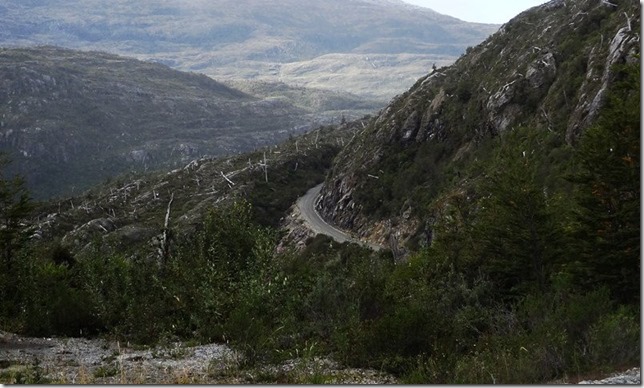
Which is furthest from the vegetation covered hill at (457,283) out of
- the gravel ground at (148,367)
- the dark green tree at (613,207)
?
the gravel ground at (148,367)

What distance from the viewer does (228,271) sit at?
42.0 m

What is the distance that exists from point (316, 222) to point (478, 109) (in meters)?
35.6

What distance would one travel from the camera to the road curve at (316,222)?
3826 inches

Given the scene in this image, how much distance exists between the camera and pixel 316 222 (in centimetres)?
11212

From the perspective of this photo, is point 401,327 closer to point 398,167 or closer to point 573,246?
point 573,246

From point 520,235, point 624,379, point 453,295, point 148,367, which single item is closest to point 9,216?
point 148,367

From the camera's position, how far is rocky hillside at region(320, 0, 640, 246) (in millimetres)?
72944

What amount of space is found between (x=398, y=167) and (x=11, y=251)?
77896mm

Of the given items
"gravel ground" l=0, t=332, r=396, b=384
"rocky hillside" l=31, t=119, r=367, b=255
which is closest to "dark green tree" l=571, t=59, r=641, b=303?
"gravel ground" l=0, t=332, r=396, b=384

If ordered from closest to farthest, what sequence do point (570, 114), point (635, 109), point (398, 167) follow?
point (635, 109) < point (570, 114) < point (398, 167)

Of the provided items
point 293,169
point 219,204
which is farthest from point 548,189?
point 293,169

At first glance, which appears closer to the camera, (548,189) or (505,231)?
(505,231)

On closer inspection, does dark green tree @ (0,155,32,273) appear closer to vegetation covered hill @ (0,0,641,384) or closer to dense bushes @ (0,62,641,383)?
vegetation covered hill @ (0,0,641,384)

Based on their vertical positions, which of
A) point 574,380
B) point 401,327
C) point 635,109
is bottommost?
point 401,327
